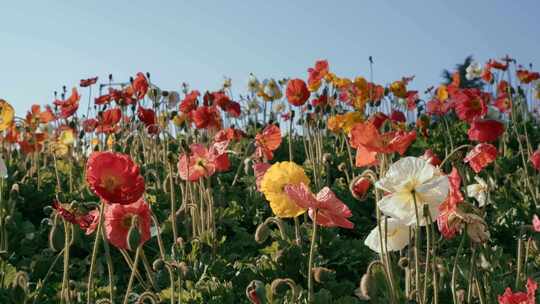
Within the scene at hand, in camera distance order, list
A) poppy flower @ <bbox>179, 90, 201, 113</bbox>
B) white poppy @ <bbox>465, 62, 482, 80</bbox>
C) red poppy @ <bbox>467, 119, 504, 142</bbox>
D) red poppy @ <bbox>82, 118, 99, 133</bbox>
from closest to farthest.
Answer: red poppy @ <bbox>467, 119, 504, 142</bbox> < poppy flower @ <bbox>179, 90, 201, 113</bbox> < red poppy @ <bbox>82, 118, 99, 133</bbox> < white poppy @ <bbox>465, 62, 482, 80</bbox>

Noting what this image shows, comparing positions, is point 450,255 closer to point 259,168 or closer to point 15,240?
point 259,168

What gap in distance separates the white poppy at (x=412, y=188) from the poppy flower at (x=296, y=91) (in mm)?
2727

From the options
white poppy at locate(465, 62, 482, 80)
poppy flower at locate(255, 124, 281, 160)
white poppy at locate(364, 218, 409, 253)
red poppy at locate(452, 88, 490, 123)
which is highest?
white poppy at locate(465, 62, 482, 80)

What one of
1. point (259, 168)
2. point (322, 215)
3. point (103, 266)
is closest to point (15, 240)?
point (103, 266)

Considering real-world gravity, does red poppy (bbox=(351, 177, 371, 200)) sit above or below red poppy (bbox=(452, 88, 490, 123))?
below

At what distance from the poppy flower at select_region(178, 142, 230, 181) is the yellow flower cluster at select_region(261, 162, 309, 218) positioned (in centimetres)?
79

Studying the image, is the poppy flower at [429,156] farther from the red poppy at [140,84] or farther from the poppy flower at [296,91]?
the red poppy at [140,84]

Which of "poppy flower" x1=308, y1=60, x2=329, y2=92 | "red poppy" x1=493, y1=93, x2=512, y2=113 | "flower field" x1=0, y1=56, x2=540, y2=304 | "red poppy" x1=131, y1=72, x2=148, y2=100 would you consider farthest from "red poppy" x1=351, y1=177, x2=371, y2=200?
"red poppy" x1=493, y1=93, x2=512, y2=113

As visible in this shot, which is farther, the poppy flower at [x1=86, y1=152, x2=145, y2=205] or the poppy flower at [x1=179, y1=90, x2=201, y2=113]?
the poppy flower at [x1=179, y1=90, x2=201, y2=113]

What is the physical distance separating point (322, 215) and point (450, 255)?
1.48 m

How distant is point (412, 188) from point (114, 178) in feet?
2.55

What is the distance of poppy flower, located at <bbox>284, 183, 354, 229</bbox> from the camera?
2160 millimetres

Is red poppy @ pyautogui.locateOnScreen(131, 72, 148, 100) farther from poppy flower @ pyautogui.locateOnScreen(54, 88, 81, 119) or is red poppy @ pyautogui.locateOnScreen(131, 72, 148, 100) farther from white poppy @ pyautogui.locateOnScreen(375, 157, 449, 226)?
white poppy @ pyautogui.locateOnScreen(375, 157, 449, 226)

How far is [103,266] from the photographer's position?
146 inches
